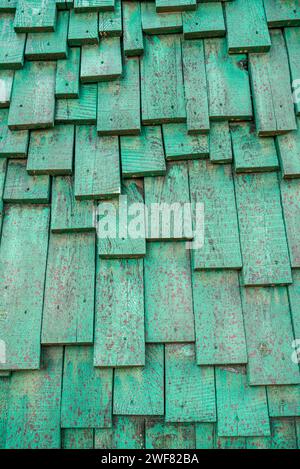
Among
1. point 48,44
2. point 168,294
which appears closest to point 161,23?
point 48,44

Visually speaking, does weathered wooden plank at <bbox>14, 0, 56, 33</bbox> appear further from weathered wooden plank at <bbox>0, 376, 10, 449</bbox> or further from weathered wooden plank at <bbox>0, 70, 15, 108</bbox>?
weathered wooden plank at <bbox>0, 376, 10, 449</bbox>

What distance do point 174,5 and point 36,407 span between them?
1.94m

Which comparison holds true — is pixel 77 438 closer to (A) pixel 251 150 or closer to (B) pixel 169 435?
(B) pixel 169 435

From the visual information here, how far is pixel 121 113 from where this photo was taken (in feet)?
6.62

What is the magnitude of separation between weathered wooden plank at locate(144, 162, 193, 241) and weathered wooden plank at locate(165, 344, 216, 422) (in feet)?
1.58

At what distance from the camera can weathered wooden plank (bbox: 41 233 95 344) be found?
71.1 inches

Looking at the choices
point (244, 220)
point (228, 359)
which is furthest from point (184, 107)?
point (228, 359)

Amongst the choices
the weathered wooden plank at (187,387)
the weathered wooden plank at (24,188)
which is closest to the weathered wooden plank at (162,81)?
the weathered wooden plank at (24,188)

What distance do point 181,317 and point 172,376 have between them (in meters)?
0.24

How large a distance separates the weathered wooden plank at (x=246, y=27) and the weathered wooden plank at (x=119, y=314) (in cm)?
114

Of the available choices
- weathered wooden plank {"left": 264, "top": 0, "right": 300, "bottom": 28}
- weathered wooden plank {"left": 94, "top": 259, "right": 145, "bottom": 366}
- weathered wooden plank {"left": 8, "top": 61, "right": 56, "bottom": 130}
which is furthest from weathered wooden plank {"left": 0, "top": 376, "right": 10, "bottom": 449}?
weathered wooden plank {"left": 264, "top": 0, "right": 300, "bottom": 28}

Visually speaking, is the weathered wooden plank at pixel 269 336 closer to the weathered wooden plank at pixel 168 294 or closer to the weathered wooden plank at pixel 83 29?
the weathered wooden plank at pixel 168 294

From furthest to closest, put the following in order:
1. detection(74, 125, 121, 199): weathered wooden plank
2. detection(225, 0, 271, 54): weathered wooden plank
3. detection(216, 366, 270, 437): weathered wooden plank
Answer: detection(225, 0, 271, 54): weathered wooden plank
detection(74, 125, 121, 199): weathered wooden plank
detection(216, 366, 270, 437): weathered wooden plank

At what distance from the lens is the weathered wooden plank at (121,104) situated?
6.56 ft
